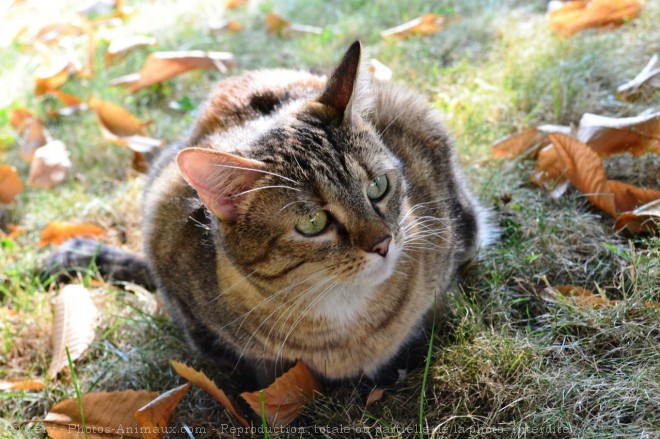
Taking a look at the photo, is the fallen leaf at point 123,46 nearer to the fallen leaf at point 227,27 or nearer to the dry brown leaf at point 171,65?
the fallen leaf at point 227,27

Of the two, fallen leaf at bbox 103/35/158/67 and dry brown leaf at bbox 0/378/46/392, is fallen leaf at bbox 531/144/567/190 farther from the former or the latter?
fallen leaf at bbox 103/35/158/67

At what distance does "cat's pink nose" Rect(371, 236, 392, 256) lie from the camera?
1583 mm

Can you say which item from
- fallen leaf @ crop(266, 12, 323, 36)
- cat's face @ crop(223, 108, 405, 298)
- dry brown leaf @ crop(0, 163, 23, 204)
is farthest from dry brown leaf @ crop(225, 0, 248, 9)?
cat's face @ crop(223, 108, 405, 298)

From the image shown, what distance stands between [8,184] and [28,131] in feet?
1.79

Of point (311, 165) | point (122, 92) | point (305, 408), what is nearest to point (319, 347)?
point (305, 408)

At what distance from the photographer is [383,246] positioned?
159 centimetres

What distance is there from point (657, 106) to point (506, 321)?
1119 mm

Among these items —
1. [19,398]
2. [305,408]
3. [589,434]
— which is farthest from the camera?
[19,398]

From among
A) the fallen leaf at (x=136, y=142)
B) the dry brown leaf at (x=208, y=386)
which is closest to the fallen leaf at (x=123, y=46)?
the fallen leaf at (x=136, y=142)

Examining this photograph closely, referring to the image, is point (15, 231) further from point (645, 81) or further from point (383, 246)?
point (645, 81)

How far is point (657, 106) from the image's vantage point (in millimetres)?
2338

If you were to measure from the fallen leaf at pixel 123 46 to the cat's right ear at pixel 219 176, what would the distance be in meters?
2.75

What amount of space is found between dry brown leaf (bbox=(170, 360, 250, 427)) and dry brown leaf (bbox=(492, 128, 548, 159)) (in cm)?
143

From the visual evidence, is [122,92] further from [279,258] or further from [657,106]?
[657,106]
